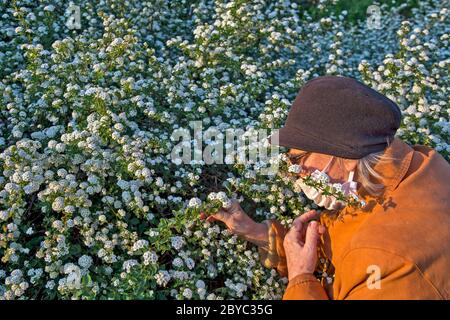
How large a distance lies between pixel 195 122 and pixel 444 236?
2199mm

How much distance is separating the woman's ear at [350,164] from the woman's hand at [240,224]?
2.58ft

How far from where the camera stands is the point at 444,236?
2.27 meters

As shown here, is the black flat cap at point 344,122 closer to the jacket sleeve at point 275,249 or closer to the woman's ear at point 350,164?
the woman's ear at point 350,164

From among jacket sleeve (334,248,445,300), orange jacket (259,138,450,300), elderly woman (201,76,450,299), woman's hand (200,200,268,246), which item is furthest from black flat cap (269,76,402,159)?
woman's hand (200,200,268,246)

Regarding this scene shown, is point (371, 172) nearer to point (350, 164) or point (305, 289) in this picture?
point (350, 164)

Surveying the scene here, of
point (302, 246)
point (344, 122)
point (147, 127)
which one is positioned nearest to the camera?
point (344, 122)

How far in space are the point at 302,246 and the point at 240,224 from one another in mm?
438

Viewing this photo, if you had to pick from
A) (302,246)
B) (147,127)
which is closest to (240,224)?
(302,246)

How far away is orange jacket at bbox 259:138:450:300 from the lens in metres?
2.14

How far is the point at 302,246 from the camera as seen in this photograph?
9.00 ft

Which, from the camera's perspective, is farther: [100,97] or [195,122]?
[195,122]

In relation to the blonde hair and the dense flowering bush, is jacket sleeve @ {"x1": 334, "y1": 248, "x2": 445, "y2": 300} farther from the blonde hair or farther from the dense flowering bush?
the dense flowering bush
